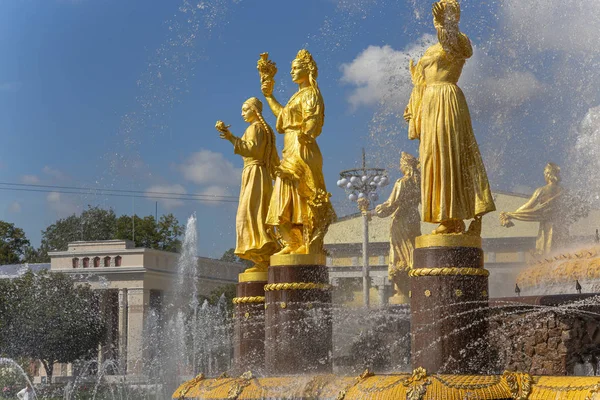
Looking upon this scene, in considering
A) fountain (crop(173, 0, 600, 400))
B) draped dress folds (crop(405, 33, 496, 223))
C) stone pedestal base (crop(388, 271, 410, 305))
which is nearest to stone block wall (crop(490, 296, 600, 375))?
fountain (crop(173, 0, 600, 400))

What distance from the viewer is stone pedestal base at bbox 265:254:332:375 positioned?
36.6ft

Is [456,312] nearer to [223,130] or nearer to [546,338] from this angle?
[546,338]

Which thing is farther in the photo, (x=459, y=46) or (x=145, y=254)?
(x=145, y=254)

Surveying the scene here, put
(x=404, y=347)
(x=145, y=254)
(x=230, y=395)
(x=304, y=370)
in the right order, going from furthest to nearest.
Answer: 1. (x=145, y=254)
2. (x=404, y=347)
3. (x=304, y=370)
4. (x=230, y=395)

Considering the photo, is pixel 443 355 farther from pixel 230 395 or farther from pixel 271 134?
pixel 271 134

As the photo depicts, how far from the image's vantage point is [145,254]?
60.8 metres

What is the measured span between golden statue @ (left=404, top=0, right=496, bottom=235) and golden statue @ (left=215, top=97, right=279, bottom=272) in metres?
4.33

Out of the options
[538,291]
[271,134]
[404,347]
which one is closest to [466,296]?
[538,291]

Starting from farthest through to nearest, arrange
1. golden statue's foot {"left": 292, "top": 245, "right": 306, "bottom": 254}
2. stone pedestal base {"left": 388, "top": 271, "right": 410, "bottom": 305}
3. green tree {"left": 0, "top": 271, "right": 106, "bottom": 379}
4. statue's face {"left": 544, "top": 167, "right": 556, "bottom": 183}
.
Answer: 1. green tree {"left": 0, "top": 271, "right": 106, "bottom": 379}
2. stone pedestal base {"left": 388, "top": 271, "right": 410, "bottom": 305}
3. statue's face {"left": 544, "top": 167, "right": 556, "bottom": 183}
4. golden statue's foot {"left": 292, "top": 245, "right": 306, "bottom": 254}

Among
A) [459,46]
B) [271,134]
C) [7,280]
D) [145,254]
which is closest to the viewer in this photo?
[459,46]

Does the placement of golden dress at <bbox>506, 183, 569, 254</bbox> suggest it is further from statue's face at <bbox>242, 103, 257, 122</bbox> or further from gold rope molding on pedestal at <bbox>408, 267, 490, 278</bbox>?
gold rope molding on pedestal at <bbox>408, 267, 490, 278</bbox>

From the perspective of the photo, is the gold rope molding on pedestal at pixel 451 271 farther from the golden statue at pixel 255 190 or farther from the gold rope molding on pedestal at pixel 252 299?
the gold rope molding on pedestal at pixel 252 299

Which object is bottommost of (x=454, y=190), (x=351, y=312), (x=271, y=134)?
(x=351, y=312)

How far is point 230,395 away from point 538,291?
4.03 metres
